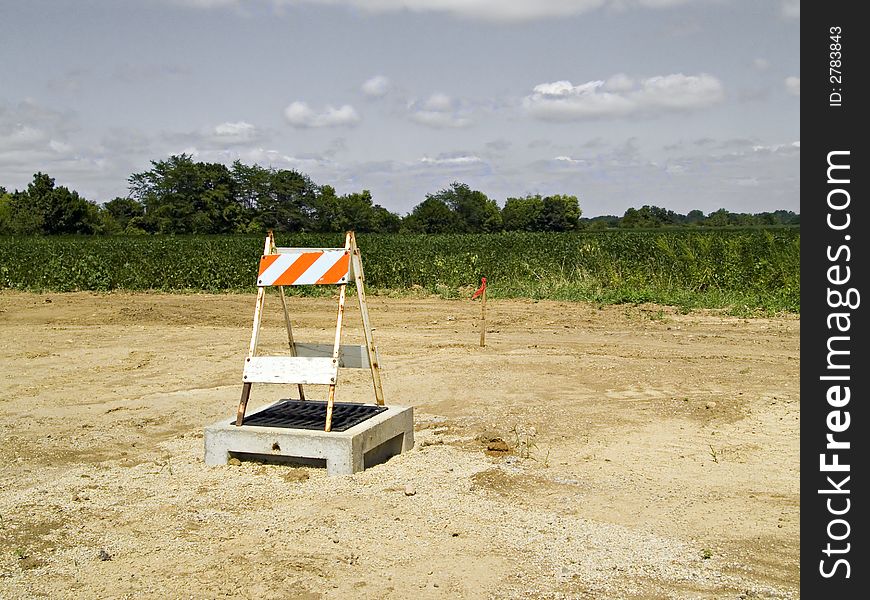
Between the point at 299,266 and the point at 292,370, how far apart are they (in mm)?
839

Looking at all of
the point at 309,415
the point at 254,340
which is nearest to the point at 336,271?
the point at 254,340

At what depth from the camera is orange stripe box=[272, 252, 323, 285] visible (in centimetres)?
675

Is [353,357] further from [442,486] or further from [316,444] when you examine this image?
[442,486]

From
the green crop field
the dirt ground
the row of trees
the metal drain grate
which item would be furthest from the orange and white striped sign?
the row of trees

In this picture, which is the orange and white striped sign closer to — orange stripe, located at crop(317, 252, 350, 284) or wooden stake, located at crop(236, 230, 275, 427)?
orange stripe, located at crop(317, 252, 350, 284)

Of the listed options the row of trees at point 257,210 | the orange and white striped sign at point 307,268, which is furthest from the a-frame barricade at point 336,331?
the row of trees at point 257,210

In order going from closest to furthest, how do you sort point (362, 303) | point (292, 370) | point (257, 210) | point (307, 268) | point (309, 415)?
point (292, 370)
point (307, 268)
point (362, 303)
point (309, 415)
point (257, 210)

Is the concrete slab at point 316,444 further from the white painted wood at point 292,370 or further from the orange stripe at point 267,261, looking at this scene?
the orange stripe at point 267,261

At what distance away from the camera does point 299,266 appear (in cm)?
677

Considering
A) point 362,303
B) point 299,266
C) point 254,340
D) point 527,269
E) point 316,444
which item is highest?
point 299,266

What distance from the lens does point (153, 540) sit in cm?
512

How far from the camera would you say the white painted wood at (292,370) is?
257 inches
